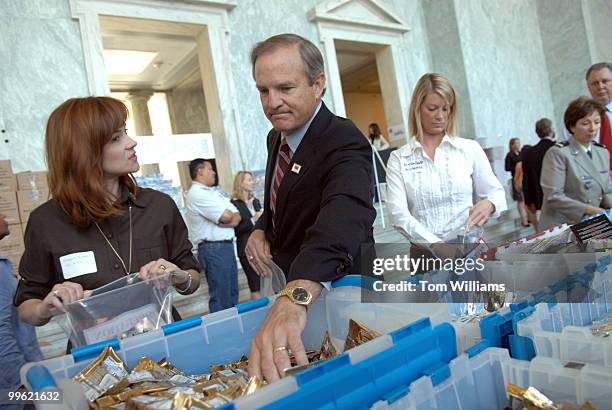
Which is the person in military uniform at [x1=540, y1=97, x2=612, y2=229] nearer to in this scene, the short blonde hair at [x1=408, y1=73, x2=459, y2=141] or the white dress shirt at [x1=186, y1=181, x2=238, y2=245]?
the short blonde hair at [x1=408, y1=73, x2=459, y2=141]

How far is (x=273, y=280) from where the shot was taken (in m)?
1.51

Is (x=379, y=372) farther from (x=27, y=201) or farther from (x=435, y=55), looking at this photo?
(x=435, y=55)

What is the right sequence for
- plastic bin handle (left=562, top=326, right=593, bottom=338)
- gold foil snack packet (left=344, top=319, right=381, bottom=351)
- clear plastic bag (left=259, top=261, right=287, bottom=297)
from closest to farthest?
plastic bin handle (left=562, top=326, right=593, bottom=338), gold foil snack packet (left=344, top=319, right=381, bottom=351), clear plastic bag (left=259, top=261, right=287, bottom=297)

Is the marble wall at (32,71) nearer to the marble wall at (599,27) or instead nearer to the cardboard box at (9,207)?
the cardboard box at (9,207)

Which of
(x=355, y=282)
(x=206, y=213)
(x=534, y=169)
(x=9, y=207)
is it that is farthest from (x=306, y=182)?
(x=9, y=207)

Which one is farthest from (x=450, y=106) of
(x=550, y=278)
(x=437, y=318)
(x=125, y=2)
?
(x=125, y=2)

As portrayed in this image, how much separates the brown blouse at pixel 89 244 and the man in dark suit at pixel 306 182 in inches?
14.6

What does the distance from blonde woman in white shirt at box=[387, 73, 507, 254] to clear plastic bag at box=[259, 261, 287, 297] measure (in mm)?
849

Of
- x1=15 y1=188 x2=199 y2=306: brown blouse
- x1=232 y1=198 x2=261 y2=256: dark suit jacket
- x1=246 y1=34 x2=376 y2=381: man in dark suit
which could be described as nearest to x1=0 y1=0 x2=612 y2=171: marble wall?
x1=232 y1=198 x2=261 y2=256: dark suit jacket

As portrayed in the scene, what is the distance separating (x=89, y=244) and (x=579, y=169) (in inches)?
112

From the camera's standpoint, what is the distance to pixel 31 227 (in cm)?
157

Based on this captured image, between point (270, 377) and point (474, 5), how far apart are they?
1289 centimetres

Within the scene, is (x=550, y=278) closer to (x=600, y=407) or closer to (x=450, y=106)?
(x=600, y=407)

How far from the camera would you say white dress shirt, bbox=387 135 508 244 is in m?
2.23
